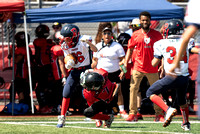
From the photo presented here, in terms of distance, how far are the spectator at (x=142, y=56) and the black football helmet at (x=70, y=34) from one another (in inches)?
60.0

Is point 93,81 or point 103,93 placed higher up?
point 93,81

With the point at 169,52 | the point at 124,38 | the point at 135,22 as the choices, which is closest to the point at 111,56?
the point at 135,22

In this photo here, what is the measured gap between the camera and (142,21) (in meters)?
9.05

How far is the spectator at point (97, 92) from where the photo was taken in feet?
22.3

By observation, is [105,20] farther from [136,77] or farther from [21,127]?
[21,127]

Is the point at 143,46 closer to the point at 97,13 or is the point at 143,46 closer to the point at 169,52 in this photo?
the point at 97,13

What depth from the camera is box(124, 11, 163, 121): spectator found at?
8992mm

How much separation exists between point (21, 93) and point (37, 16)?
1.97 m

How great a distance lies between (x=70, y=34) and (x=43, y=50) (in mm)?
3633

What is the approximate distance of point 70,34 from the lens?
7.67m

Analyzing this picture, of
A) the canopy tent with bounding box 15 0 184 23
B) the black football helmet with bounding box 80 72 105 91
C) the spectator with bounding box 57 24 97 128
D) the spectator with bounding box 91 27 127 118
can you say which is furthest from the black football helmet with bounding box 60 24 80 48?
the canopy tent with bounding box 15 0 184 23

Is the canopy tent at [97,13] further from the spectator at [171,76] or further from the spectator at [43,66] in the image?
the spectator at [171,76]

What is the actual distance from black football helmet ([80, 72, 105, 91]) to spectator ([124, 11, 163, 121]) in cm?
221

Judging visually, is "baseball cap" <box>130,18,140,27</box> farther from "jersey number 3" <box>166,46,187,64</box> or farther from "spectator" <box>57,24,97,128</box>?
"jersey number 3" <box>166,46,187,64</box>
